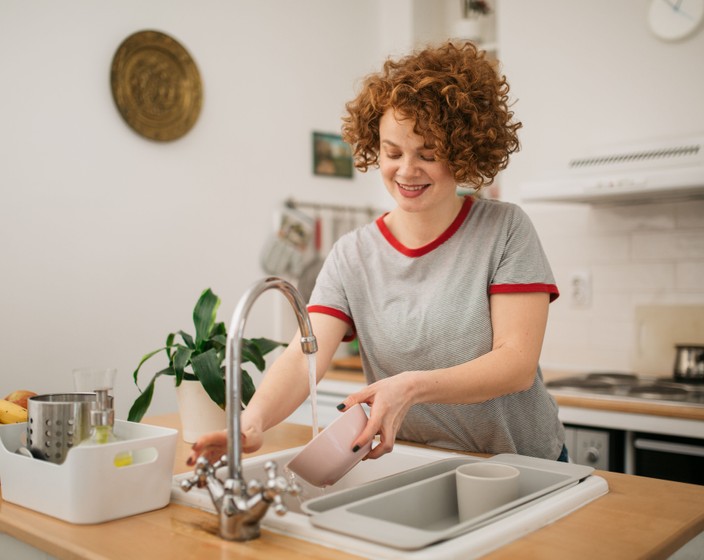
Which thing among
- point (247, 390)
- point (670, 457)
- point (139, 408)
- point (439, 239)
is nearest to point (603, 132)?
point (670, 457)

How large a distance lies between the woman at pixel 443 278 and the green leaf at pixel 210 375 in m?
0.22

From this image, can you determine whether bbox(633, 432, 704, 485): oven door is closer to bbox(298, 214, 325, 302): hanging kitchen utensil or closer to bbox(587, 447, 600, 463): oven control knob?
bbox(587, 447, 600, 463): oven control knob

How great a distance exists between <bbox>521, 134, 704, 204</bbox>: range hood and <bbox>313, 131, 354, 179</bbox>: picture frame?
3.44 feet

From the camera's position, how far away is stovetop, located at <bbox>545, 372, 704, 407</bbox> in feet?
7.43

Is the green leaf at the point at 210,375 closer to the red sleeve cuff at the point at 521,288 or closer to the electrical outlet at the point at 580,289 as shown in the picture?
the red sleeve cuff at the point at 521,288

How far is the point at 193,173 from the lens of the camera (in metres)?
2.85

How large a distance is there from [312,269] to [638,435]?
155cm

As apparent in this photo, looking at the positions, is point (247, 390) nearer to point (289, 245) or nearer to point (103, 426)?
point (103, 426)

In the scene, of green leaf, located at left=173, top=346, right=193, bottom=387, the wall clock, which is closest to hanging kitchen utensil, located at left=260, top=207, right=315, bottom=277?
green leaf, located at left=173, top=346, right=193, bottom=387

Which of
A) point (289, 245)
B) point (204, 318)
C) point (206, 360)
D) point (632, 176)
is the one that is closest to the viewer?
point (206, 360)

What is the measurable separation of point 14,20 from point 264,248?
49.7 inches

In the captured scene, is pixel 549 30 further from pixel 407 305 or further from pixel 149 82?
pixel 407 305

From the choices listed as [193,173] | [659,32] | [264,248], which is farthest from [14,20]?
[659,32]

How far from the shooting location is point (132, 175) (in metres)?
2.65
